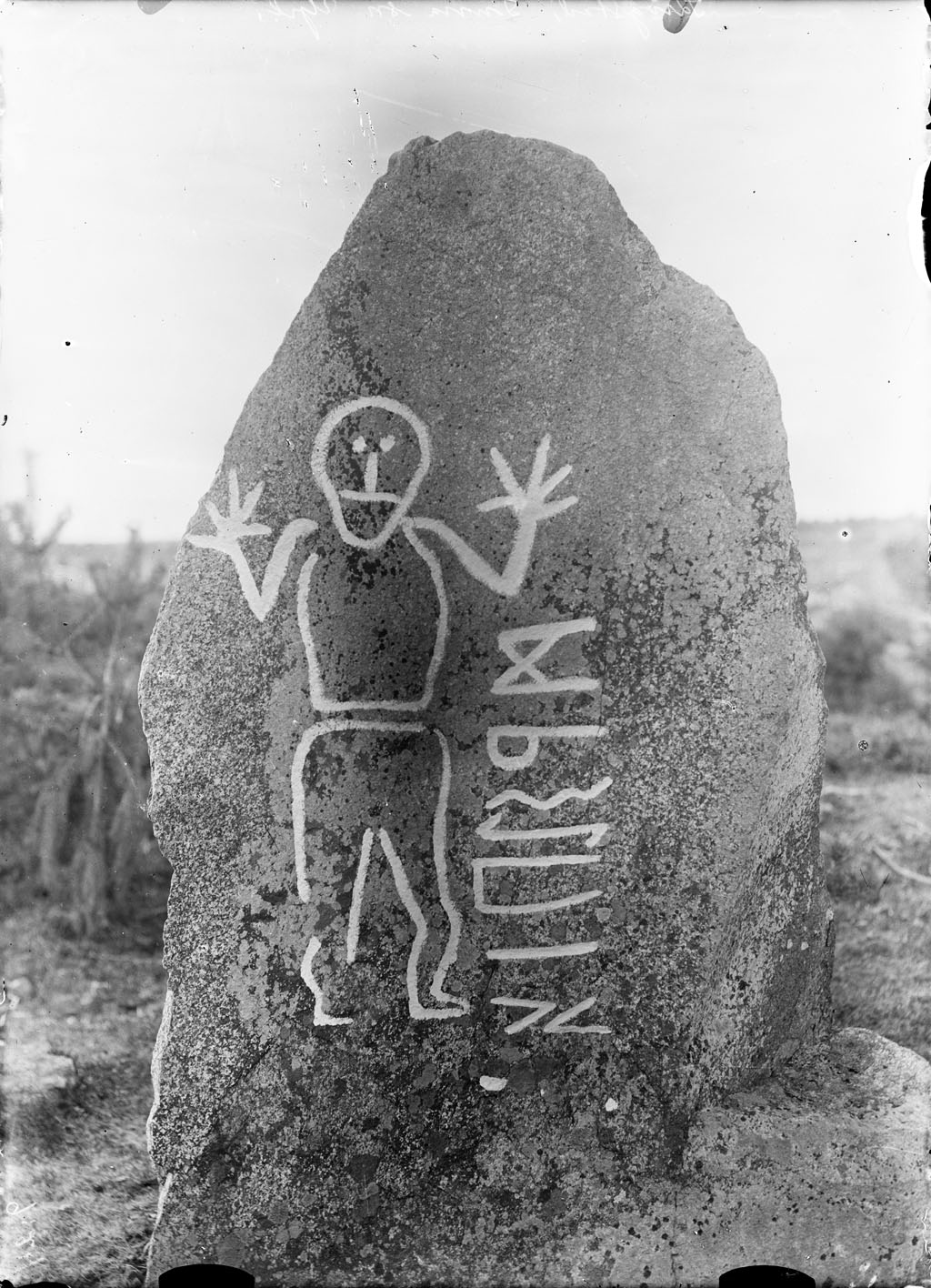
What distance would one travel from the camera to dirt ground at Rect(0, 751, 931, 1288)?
7.13 ft

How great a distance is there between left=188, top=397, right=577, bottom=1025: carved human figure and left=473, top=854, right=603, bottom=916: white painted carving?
86 mm

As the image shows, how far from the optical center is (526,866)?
1758mm

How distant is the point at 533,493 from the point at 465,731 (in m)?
0.37

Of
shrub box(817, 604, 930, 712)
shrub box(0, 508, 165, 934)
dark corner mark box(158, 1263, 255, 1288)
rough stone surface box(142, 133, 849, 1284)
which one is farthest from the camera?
shrub box(817, 604, 930, 712)

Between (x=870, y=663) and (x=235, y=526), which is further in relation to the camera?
(x=870, y=663)

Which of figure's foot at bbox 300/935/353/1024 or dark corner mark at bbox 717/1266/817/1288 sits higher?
figure's foot at bbox 300/935/353/1024

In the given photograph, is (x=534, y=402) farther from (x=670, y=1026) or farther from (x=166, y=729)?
(x=670, y=1026)

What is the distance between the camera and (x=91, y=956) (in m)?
3.25

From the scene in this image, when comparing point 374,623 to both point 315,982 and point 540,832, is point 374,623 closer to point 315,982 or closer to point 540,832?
point 540,832

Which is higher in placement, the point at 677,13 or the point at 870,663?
the point at 677,13

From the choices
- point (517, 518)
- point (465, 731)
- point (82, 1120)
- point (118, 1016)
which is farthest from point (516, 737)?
point (118, 1016)

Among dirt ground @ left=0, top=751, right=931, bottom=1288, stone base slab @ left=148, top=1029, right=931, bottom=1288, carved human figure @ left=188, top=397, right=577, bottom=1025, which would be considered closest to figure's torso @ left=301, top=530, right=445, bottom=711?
carved human figure @ left=188, top=397, right=577, bottom=1025

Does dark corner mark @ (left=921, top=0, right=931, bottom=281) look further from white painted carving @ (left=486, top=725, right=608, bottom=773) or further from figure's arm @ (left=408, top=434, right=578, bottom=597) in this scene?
white painted carving @ (left=486, top=725, right=608, bottom=773)

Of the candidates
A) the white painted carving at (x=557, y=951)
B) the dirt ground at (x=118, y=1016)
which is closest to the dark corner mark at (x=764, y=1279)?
the white painted carving at (x=557, y=951)
